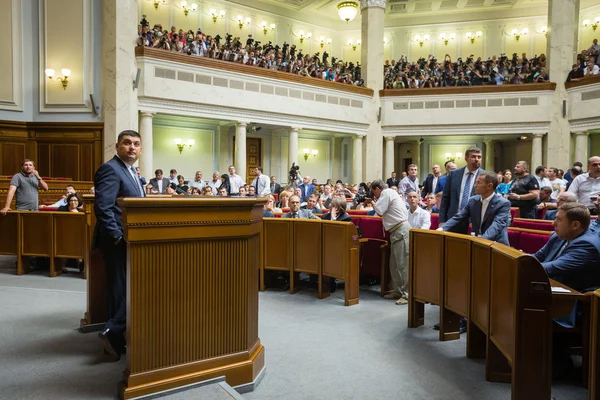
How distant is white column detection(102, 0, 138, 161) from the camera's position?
467 inches

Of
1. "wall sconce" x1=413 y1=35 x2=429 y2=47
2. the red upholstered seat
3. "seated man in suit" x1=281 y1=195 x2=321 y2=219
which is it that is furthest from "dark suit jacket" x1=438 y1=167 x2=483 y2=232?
"wall sconce" x1=413 y1=35 x2=429 y2=47

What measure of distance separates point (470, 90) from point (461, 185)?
13263 millimetres

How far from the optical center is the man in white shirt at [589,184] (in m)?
5.95

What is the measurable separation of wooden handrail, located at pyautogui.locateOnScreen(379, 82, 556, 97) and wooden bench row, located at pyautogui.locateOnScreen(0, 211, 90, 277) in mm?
13557

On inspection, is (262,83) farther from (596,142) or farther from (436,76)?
(596,142)

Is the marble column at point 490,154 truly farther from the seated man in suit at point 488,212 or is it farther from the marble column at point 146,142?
the seated man in suit at point 488,212

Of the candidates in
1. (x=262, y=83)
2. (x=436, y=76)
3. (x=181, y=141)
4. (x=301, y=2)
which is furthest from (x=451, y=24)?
(x=181, y=141)

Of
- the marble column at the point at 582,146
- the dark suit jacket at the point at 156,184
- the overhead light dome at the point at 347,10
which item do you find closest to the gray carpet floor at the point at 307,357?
the dark suit jacket at the point at 156,184

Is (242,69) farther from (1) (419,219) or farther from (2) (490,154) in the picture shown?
(2) (490,154)

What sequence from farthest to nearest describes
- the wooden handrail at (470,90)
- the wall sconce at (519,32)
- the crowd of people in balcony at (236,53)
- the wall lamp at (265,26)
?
the wall sconce at (519,32) → the wall lamp at (265,26) → the wooden handrail at (470,90) → the crowd of people in balcony at (236,53)

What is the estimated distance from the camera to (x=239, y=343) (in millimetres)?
2656

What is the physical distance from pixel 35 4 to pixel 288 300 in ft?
40.1

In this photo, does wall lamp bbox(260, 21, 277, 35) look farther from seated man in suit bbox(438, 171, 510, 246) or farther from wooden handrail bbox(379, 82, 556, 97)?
seated man in suit bbox(438, 171, 510, 246)

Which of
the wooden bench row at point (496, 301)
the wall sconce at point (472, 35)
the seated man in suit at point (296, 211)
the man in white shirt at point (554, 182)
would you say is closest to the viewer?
the wooden bench row at point (496, 301)
